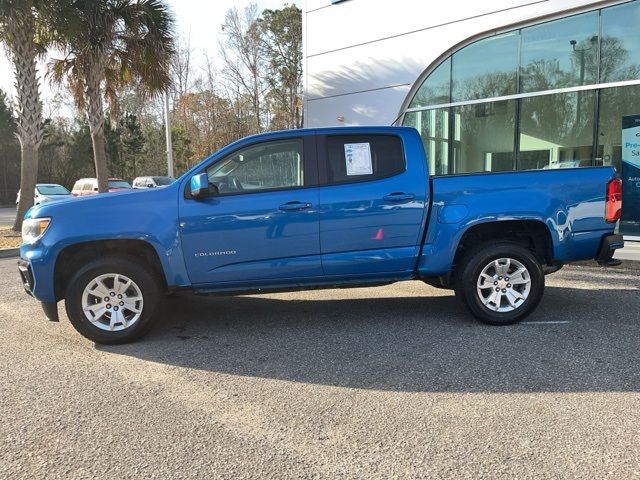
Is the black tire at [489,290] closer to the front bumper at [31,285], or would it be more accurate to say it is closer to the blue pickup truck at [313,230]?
the blue pickup truck at [313,230]

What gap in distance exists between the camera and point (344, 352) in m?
4.41

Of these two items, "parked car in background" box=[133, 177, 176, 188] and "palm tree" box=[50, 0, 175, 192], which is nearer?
"palm tree" box=[50, 0, 175, 192]

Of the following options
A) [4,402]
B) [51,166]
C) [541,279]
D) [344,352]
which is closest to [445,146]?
[541,279]

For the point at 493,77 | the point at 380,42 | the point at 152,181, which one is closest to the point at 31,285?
the point at 493,77

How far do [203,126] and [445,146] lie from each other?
97.2 feet

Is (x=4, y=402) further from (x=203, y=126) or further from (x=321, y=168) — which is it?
(x=203, y=126)

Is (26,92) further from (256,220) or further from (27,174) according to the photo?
(256,220)

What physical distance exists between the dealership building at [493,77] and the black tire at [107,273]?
29.4 ft

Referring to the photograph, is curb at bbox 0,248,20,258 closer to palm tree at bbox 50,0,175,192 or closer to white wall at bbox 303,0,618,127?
palm tree at bbox 50,0,175,192

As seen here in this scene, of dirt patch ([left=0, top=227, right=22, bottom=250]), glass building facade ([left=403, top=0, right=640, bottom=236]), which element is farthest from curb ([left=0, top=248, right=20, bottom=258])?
glass building facade ([left=403, top=0, right=640, bottom=236])

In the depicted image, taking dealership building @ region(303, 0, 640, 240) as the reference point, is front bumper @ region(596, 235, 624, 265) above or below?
below

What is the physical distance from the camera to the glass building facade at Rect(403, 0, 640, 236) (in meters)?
10.2

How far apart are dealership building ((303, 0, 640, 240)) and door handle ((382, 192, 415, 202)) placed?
7.51 meters

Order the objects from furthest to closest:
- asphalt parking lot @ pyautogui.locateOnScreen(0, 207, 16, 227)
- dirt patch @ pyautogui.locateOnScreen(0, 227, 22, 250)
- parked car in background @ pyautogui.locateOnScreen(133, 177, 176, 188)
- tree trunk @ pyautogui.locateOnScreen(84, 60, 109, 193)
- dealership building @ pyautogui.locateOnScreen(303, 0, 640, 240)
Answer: parked car in background @ pyautogui.locateOnScreen(133, 177, 176, 188) < asphalt parking lot @ pyautogui.locateOnScreen(0, 207, 16, 227) < tree trunk @ pyautogui.locateOnScreen(84, 60, 109, 193) < dirt patch @ pyautogui.locateOnScreen(0, 227, 22, 250) < dealership building @ pyautogui.locateOnScreen(303, 0, 640, 240)
